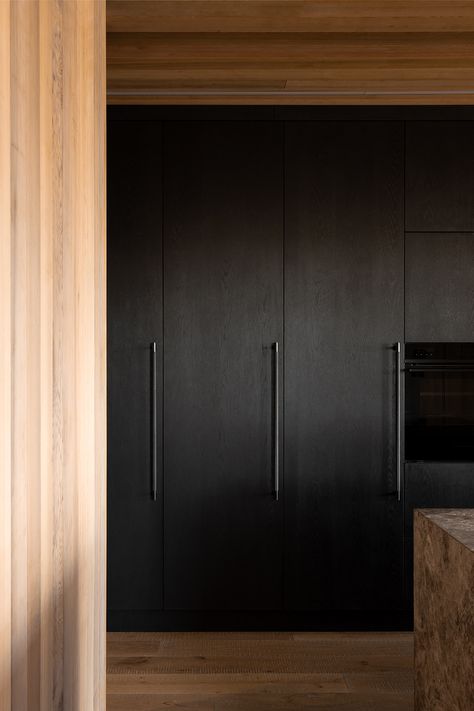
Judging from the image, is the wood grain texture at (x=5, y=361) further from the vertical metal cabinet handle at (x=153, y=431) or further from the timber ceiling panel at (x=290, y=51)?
the vertical metal cabinet handle at (x=153, y=431)

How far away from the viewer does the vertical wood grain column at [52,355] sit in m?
1.14

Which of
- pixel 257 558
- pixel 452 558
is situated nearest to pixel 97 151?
pixel 452 558

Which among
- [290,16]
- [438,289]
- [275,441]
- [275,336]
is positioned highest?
[290,16]

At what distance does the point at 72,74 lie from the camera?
5.34 feet

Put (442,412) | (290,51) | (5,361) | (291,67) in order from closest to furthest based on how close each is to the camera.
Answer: (5,361), (290,51), (291,67), (442,412)

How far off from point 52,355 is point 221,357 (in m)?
2.07

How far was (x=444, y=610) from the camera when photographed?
1.99m

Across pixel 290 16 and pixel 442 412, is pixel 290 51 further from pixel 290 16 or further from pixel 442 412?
pixel 442 412

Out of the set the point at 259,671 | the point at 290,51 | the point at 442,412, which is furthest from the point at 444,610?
the point at 290,51

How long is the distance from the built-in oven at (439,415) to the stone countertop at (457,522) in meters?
1.41

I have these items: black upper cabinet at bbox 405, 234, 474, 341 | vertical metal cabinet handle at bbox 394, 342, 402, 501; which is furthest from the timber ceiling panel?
vertical metal cabinet handle at bbox 394, 342, 402, 501

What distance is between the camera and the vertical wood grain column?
114cm

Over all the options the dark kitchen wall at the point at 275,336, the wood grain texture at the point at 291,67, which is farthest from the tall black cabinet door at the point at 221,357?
the wood grain texture at the point at 291,67

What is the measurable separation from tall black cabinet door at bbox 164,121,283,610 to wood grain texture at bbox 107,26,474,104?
0.70 feet
